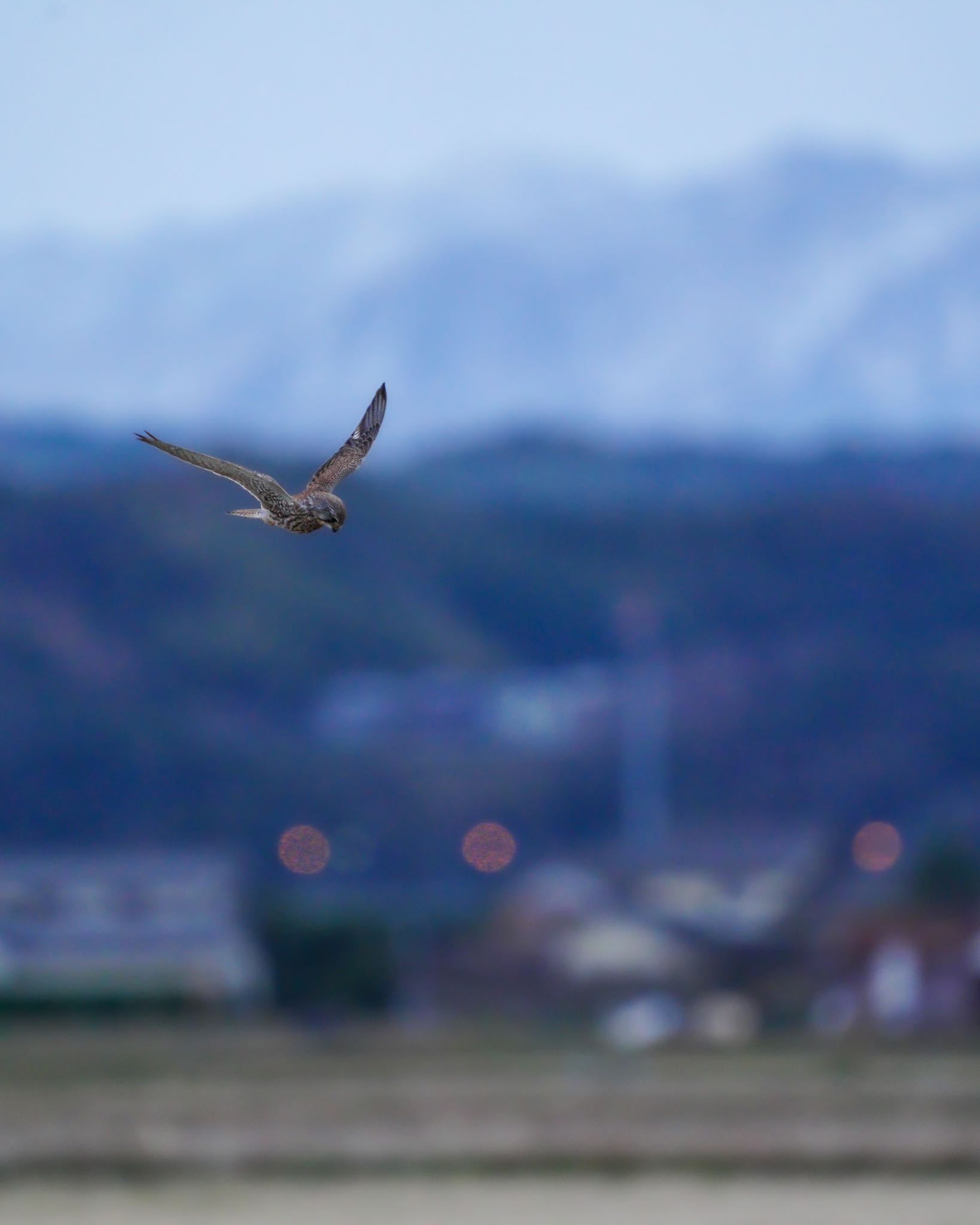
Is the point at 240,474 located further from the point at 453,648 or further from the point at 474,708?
the point at 453,648

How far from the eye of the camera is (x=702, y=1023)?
61688 mm

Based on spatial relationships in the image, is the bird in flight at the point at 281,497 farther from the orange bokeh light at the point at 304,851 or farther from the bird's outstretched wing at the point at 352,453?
the orange bokeh light at the point at 304,851

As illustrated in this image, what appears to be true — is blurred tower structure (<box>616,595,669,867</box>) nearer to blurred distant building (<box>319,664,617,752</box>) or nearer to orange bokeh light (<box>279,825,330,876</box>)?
blurred distant building (<box>319,664,617,752</box>)

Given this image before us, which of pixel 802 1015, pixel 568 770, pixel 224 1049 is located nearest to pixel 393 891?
pixel 568 770

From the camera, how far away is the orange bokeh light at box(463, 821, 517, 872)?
396 feet

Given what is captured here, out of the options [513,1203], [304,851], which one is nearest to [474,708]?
[304,851]

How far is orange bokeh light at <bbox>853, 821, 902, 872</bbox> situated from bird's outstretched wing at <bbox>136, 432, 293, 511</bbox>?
86.5m

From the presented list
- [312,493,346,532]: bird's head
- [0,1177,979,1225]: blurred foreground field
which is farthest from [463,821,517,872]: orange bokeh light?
[312,493,346,532]: bird's head

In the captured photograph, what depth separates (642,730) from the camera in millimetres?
137375

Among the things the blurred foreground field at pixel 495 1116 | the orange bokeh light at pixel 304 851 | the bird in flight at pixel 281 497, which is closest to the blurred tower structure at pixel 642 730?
the orange bokeh light at pixel 304 851

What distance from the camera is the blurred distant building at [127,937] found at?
63156mm

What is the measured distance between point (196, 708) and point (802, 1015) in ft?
270

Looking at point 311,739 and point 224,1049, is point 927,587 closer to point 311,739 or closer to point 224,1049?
point 311,739

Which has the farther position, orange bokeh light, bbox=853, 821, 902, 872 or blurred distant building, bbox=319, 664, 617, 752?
blurred distant building, bbox=319, 664, 617, 752
